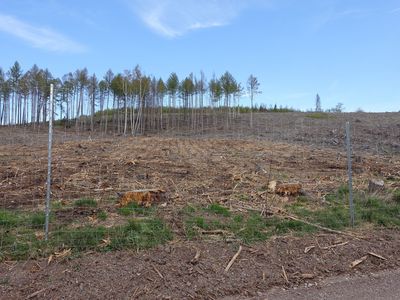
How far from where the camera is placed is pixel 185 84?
50562 millimetres

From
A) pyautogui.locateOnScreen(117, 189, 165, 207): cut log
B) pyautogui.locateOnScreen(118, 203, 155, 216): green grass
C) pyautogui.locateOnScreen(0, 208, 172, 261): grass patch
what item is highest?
pyautogui.locateOnScreen(117, 189, 165, 207): cut log

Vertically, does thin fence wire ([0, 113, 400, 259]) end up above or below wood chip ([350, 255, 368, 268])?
above

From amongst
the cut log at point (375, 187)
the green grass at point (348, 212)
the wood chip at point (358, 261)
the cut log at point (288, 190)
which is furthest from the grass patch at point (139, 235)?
the cut log at point (375, 187)

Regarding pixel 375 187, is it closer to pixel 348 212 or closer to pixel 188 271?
pixel 348 212

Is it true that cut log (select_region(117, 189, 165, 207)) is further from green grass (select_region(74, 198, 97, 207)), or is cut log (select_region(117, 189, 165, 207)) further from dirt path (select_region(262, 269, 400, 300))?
dirt path (select_region(262, 269, 400, 300))

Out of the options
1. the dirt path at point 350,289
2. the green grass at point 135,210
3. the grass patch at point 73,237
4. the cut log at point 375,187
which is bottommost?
the dirt path at point 350,289

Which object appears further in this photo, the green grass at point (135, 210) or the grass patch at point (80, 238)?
the green grass at point (135, 210)

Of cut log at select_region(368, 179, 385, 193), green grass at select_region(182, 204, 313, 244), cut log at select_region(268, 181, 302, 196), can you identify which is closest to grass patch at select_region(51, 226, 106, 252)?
green grass at select_region(182, 204, 313, 244)

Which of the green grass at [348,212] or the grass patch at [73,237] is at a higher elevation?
the green grass at [348,212]

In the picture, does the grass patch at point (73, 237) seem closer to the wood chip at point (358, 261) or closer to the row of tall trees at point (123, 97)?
the wood chip at point (358, 261)

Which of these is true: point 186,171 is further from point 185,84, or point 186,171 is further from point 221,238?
point 185,84

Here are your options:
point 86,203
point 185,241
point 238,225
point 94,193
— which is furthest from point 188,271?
point 94,193

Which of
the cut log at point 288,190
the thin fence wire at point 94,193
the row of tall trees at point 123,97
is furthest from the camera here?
the row of tall trees at point 123,97

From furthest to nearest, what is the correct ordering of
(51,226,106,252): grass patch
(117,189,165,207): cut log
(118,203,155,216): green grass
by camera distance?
(117,189,165,207): cut log
(118,203,155,216): green grass
(51,226,106,252): grass patch
